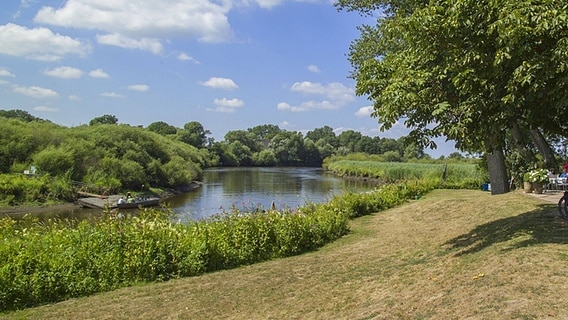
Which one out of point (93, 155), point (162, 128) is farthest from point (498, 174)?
point (162, 128)

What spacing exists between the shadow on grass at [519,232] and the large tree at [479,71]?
1.90m

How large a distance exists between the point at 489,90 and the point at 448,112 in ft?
2.76

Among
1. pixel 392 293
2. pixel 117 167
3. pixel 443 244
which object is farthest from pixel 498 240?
pixel 117 167

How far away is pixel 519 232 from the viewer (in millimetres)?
8875

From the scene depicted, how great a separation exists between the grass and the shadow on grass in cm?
3

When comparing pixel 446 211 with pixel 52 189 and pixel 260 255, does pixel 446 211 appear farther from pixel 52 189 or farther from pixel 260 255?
pixel 52 189

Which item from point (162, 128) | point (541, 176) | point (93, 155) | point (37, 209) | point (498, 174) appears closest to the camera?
point (541, 176)

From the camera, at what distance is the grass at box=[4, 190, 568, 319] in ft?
17.4

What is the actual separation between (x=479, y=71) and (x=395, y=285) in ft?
12.4

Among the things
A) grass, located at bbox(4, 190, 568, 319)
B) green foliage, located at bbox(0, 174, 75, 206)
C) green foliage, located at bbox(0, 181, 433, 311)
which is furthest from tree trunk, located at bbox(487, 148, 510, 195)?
green foliage, located at bbox(0, 174, 75, 206)

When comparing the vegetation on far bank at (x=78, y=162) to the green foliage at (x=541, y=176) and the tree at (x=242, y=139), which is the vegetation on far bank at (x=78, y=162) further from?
the tree at (x=242, y=139)

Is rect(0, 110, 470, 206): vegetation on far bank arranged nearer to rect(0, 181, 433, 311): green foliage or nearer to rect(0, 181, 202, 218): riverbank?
rect(0, 181, 202, 218): riverbank

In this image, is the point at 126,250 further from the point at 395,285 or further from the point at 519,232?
the point at 519,232

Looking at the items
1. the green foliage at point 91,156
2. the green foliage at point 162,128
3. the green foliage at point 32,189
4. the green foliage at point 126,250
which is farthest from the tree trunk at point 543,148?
the green foliage at point 162,128
